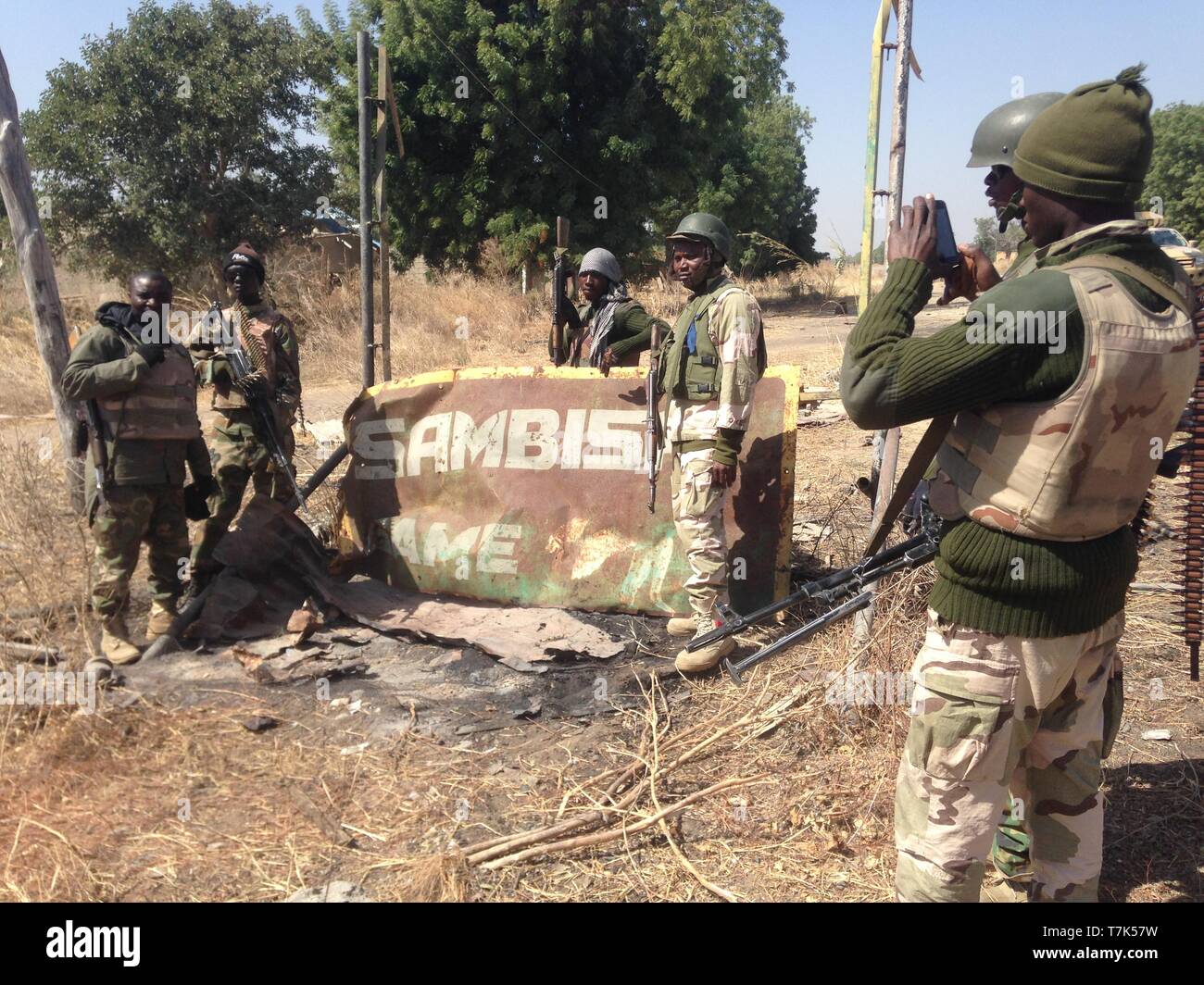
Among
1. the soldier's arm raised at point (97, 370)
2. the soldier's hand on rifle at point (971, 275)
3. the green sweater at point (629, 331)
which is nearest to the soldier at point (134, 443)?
the soldier's arm raised at point (97, 370)

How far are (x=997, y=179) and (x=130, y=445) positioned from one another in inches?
169

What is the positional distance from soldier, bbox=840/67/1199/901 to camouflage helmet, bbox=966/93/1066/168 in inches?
48.6

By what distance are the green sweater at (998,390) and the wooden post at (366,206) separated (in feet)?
16.2

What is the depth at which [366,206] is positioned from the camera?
6.41m

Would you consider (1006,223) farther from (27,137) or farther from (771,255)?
(771,255)

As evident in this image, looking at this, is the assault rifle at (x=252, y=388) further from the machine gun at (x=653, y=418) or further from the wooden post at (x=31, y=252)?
the machine gun at (x=653, y=418)

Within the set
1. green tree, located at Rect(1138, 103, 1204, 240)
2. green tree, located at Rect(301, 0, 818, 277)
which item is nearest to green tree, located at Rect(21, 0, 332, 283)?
green tree, located at Rect(301, 0, 818, 277)

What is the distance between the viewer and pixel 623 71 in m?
17.5

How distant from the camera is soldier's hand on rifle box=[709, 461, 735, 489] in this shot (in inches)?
176

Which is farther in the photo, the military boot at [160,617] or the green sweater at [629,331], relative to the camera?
the green sweater at [629,331]

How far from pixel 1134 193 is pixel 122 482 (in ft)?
15.3

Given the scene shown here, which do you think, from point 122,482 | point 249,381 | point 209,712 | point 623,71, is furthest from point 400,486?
point 623,71

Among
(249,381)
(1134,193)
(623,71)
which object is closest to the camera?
(1134,193)

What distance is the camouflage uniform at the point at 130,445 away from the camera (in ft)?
15.4
